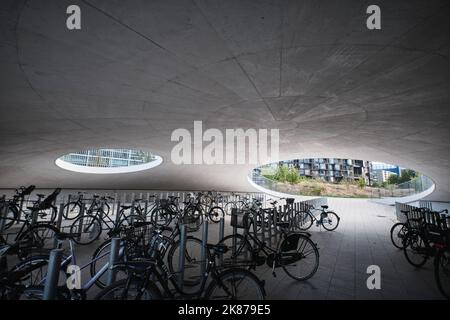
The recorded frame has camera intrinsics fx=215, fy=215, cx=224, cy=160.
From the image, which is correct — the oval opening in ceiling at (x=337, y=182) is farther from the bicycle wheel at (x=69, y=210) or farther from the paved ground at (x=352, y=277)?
the bicycle wheel at (x=69, y=210)

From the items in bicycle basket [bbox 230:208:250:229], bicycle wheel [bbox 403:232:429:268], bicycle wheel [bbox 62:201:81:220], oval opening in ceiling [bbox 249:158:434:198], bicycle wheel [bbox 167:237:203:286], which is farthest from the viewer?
oval opening in ceiling [bbox 249:158:434:198]

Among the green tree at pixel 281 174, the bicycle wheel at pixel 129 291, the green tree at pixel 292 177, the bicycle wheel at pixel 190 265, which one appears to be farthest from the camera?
the green tree at pixel 281 174

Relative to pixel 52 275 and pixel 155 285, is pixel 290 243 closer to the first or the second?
pixel 155 285

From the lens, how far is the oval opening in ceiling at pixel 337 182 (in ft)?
68.9

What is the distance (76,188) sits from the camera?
48.9ft

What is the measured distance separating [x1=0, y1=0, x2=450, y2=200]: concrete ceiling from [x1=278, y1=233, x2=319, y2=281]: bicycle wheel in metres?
3.15

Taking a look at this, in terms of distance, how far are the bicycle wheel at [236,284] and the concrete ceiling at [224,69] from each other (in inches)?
126

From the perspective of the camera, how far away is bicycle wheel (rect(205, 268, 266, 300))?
253 centimetres

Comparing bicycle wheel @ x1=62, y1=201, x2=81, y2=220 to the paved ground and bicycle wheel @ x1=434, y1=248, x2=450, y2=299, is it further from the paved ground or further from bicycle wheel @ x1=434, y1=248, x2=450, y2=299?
bicycle wheel @ x1=434, y1=248, x2=450, y2=299

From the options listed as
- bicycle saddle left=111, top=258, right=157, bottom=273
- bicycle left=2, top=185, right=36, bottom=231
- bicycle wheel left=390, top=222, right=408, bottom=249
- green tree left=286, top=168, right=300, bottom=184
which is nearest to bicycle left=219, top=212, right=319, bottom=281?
bicycle saddle left=111, top=258, right=157, bottom=273

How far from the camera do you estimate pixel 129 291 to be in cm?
219

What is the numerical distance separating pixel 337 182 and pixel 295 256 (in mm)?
46160

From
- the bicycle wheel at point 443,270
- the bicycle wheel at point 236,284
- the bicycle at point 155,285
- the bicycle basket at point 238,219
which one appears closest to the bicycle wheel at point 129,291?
the bicycle at point 155,285
